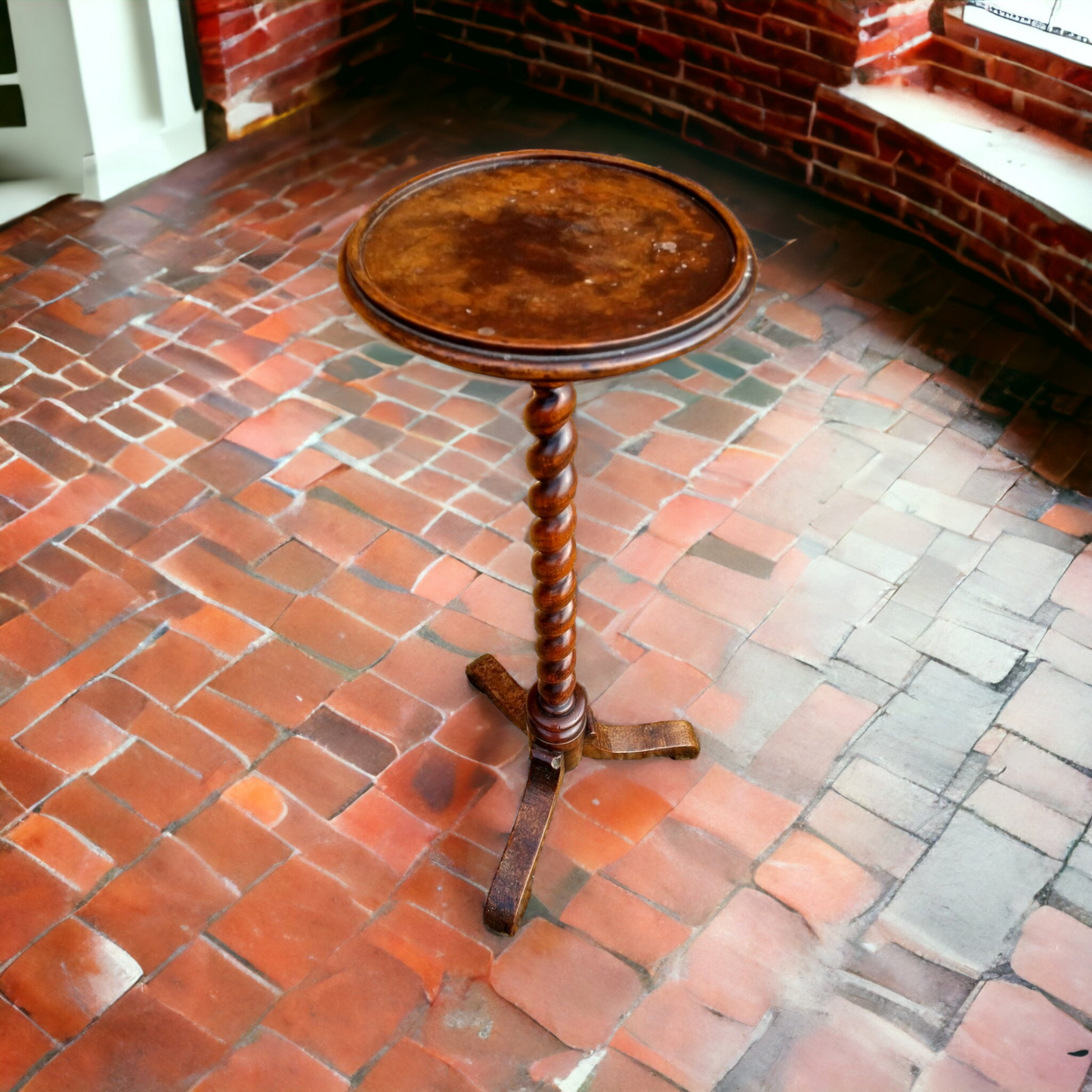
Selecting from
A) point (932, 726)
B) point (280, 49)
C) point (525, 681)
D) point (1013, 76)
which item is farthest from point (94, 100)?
point (932, 726)

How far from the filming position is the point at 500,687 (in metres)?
2.56

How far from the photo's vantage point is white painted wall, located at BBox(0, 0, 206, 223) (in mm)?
3990

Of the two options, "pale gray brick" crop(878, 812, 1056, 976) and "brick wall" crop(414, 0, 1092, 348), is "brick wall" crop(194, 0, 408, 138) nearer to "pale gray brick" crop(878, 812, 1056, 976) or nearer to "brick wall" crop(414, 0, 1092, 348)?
"brick wall" crop(414, 0, 1092, 348)

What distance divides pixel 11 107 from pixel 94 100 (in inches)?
12.6

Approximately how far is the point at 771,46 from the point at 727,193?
1.66 feet

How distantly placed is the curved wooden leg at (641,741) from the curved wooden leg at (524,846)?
0.11 m

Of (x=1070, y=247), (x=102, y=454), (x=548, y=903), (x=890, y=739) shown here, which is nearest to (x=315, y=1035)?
(x=548, y=903)

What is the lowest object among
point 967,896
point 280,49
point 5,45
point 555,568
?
point 967,896

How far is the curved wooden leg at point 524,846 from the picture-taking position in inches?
85.7

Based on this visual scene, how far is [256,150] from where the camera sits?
451cm

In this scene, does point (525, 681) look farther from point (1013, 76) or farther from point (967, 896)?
point (1013, 76)

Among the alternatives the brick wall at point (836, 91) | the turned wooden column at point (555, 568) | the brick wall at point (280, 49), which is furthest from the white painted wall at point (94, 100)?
the turned wooden column at point (555, 568)

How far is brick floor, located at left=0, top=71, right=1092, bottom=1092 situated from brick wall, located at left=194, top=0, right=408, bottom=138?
908mm

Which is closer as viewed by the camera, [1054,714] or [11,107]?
[1054,714]
